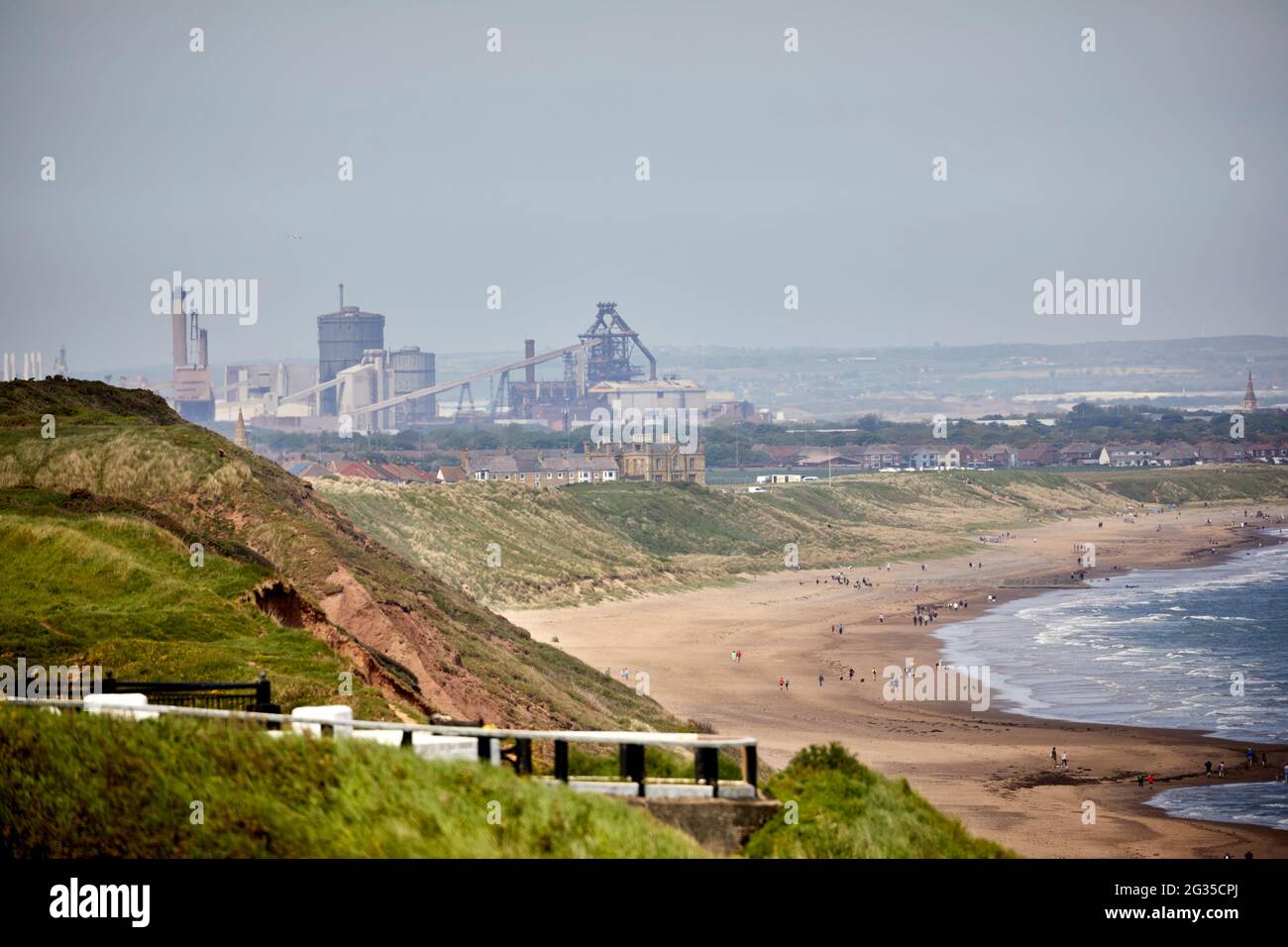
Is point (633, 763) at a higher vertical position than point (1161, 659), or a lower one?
higher

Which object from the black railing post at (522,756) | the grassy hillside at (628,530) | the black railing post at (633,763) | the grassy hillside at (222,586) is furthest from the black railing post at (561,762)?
the grassy hillside at (628,530)

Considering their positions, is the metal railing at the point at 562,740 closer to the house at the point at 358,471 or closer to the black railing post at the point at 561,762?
the black railing post at the point at 561,762

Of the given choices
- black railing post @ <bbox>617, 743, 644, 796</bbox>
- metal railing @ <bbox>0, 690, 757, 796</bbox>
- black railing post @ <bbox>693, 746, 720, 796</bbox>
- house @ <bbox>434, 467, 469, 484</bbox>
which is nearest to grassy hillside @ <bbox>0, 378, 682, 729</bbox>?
metal railing @ <bbox>0, 690, 757, 796</bbox>

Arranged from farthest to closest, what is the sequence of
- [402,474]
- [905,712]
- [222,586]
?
[402,474] < [905,712] < [222,586]

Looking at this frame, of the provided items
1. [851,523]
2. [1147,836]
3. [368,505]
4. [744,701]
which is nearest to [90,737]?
[1147,836]

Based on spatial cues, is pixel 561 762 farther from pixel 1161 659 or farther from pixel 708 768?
pixel 1161 659

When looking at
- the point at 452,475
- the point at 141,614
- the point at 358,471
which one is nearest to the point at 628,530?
the point at 452,475
